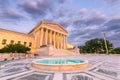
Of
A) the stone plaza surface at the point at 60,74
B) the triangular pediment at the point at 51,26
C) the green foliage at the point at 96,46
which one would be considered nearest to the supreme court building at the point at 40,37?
the triangular pediment at the point at 51,26

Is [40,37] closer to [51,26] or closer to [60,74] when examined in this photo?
[51,26]

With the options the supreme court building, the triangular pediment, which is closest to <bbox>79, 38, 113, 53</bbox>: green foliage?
the supreme court building

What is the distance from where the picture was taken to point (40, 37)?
3862 centimetres

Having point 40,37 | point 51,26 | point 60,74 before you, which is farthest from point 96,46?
point 60,74

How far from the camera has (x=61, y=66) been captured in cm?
762

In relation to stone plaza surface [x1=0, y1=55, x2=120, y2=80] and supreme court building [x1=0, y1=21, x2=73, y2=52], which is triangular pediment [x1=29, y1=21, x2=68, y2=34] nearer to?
supreme court building [x1=0, y1=21, x2=73, y2=52]

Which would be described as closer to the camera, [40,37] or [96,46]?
[40,37]

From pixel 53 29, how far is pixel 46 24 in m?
4.58

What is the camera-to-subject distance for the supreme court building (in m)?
34.4

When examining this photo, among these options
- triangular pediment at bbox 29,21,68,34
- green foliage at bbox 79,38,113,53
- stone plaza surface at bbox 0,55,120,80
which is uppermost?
triangular pediment at bbox 29,21,68,34

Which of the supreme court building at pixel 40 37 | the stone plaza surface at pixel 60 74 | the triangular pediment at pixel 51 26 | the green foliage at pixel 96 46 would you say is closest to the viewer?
the stone plaza surface at pixel 60 74

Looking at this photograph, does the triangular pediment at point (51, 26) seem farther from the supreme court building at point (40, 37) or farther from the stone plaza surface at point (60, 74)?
the stone plaza surface at point (60, 74)

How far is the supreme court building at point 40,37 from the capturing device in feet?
113

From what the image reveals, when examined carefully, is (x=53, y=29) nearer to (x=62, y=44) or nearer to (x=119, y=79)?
(x=62, y=44)
